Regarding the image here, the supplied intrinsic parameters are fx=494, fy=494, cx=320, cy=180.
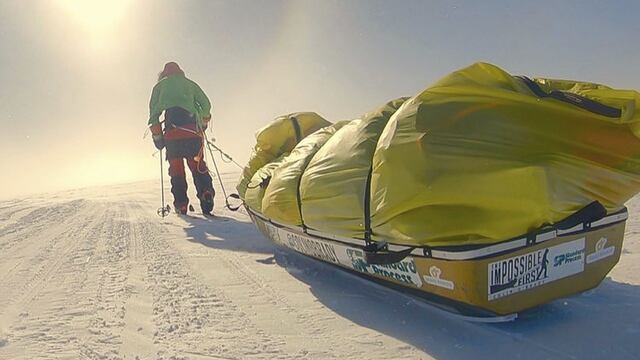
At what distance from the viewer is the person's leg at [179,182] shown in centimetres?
707

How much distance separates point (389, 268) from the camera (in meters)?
2.55

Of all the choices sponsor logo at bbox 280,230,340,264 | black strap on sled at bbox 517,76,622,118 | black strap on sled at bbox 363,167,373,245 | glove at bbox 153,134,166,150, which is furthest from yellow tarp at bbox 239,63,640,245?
glove at bbox 153,134,166,150

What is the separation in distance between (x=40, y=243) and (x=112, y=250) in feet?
3.42

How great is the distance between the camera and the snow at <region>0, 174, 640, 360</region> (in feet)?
7.23

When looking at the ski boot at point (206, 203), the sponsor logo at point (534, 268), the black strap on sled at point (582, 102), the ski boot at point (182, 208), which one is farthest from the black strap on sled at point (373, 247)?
the ski boot at point (182, 208)

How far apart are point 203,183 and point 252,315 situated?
4.62m

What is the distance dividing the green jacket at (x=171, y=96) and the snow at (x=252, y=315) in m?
3.02

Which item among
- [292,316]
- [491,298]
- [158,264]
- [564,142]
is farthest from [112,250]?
[564,142]

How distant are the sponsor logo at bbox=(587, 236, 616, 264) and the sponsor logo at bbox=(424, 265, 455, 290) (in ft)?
2.64

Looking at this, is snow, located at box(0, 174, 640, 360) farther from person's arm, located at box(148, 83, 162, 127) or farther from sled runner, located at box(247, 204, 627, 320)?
person's arm, located at box(148, 83, 162, 127)

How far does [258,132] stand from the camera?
5.29 metres

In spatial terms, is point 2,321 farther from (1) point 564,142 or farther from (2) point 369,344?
(1) point 564,142

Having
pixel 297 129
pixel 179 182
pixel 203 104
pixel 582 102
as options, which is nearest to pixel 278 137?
pixel 297 129

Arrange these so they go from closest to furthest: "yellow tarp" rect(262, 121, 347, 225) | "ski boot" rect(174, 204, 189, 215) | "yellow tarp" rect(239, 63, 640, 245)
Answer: "yellow tarp" rect(239, 63, 640, 245) < "yellow tarp" rect(262, 121, 347, 225) < "ski boot" rect(174, 204, 189, 215)
